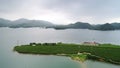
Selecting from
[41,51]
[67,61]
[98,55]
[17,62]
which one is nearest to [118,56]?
[98,55]

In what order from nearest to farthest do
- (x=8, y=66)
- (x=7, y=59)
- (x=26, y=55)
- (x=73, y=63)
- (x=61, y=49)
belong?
(x=8, y=66), (x=73, y=63), (x=7, y=59), (x=26, y=55), (x=61, y=49)

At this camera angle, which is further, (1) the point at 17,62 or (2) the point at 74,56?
(2) the point at 74,56

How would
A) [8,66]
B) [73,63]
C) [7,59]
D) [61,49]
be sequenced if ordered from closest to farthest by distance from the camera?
[8,66], [73,63], [7,59], [61,49]

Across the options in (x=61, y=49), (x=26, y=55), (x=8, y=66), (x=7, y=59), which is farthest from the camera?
(x=61, y=49)

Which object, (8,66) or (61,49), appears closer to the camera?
(8,66)

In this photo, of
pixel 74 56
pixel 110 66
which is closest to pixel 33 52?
pixel 74 56

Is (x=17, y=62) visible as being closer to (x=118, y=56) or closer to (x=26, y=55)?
(x=26, y=55)

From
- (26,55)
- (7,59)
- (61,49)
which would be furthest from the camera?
(61,49)

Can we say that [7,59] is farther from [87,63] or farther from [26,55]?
[87,63]
